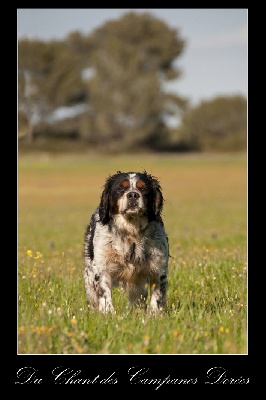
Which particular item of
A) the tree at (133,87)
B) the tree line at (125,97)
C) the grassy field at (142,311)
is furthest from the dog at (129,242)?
the tree at (133,87)

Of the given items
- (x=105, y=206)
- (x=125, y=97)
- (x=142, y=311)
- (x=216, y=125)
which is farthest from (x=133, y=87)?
(x=142, y=311)

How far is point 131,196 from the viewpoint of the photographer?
7980 mm

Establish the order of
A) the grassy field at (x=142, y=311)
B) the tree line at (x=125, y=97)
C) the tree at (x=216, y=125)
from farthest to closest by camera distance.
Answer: the tree at (x=216, y=125) < the tree line at (x=125, y=97) < the grassy field at (x=142, y=311)

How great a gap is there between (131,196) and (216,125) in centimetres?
8197

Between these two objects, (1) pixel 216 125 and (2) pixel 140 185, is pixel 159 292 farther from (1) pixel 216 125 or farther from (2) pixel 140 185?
(1) pixel 216 125

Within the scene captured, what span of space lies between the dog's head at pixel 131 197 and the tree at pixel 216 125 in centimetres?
7078

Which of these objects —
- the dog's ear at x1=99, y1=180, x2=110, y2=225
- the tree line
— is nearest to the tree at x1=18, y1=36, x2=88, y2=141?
the tree line

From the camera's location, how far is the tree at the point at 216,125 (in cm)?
8062

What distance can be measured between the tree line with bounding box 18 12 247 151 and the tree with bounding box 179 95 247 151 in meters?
0.12

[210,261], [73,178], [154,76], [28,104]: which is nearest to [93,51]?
[154,76]

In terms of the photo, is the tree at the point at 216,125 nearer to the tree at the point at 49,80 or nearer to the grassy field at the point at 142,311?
the tree at the point at 49,80

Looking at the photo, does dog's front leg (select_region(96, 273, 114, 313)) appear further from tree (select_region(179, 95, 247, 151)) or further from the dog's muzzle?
tree (select_region(179, 95, 247, 151))
